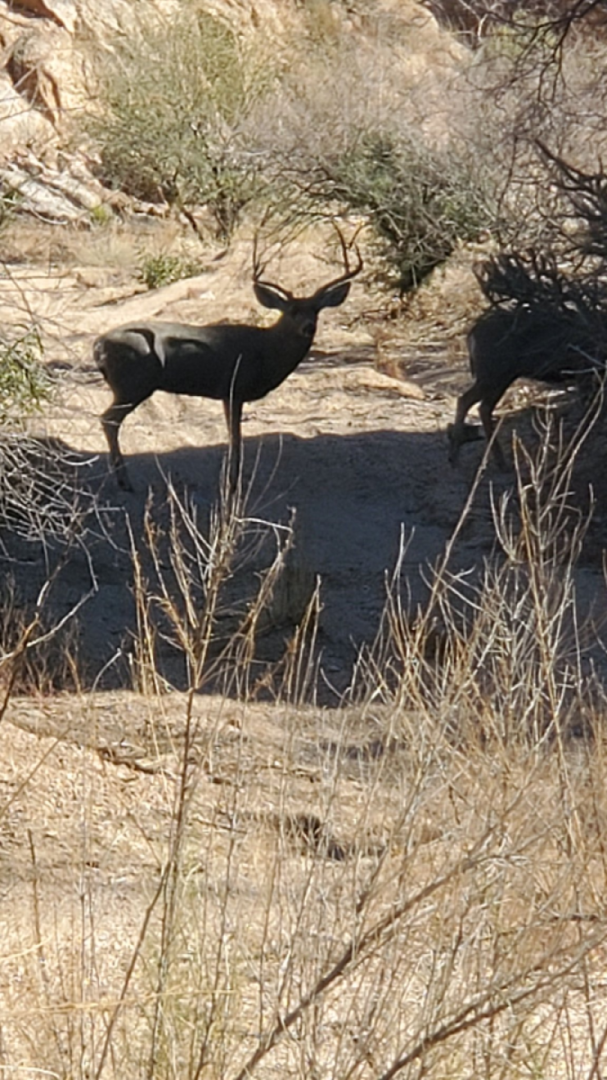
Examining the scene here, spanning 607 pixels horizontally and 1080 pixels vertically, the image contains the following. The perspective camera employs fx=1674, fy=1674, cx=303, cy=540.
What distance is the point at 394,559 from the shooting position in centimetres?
1034

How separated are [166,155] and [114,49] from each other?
5.21 metres

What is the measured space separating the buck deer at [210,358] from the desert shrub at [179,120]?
9.50m

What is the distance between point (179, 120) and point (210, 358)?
13954 mm

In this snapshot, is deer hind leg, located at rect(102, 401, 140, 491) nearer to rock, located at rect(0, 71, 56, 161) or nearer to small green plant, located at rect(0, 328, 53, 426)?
small green plant, located at rect(0, 328, 53, 426)

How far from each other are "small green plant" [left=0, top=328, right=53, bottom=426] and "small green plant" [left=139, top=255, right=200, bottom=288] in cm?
1137

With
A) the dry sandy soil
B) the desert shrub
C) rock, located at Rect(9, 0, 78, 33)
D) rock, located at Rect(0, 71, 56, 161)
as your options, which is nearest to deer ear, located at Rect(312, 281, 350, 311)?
the dry sandy soil

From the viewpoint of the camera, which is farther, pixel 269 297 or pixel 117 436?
pixel 269 297

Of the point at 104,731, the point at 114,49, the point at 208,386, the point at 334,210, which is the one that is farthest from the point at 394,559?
the point at 114,49

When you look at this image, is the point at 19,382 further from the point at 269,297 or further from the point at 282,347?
the point at 269,297

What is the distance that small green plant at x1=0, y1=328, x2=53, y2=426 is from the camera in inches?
289

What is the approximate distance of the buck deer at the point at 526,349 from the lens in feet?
36.3

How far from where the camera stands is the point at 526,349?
11.4 m

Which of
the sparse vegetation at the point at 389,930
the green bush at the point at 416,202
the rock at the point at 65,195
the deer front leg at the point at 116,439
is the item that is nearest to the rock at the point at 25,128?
the rock at the point at 65,195

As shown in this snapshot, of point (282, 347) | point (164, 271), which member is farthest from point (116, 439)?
point (164, 271)
